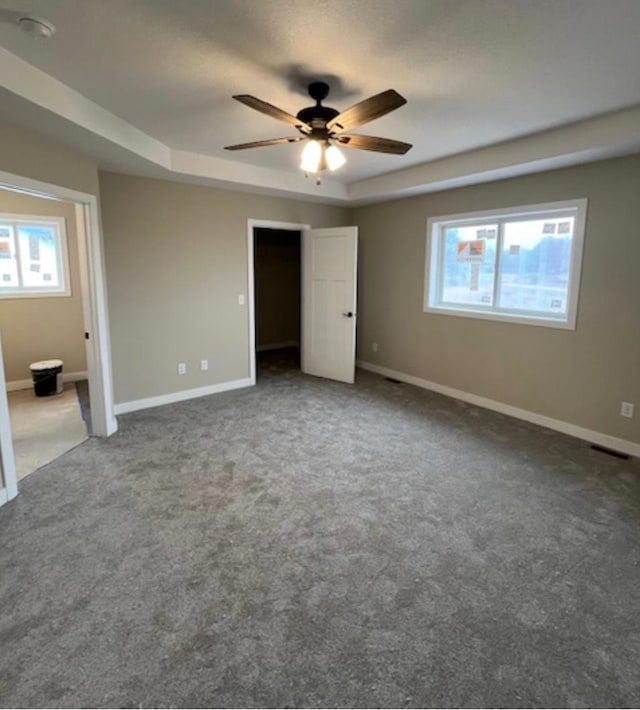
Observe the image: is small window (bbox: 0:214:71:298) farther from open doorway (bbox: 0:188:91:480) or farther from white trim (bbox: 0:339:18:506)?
white trim (bbox: 0:339:18:506)

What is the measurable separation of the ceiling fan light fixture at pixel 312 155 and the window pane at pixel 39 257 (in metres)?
4.12

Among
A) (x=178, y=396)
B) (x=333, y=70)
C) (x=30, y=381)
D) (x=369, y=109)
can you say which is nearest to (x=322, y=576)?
(x=369, y=109)

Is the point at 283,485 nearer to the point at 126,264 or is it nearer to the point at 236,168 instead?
the point at 126,264

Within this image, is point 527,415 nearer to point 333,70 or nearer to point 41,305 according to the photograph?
point 333,70

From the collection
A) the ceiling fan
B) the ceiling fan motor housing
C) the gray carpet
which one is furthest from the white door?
the ceiling fan motor housing

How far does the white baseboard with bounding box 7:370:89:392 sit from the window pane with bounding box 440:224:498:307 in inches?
176

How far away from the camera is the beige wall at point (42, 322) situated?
197 inches

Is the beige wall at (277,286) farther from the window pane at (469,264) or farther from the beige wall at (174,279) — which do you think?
the window pane at (469,264)

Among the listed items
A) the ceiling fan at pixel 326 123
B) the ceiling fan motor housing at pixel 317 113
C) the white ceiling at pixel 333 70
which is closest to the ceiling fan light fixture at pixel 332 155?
the ceiling fan at pixel 326 123

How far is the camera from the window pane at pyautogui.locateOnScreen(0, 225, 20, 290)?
16.5ft

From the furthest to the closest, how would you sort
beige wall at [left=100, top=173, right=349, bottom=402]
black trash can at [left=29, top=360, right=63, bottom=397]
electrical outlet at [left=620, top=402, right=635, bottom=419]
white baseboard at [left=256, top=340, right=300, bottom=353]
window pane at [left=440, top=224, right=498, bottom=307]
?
white baseboard at [left=256, top=340, right=300, bottom=353]
black trash can at [left=29, top=360, right=63, bottom=397]
window pane at [left=440, top=224, right=498, bottom=307]
beige wall at [left=100, top=173, right=349, bottom=402]
electrical outlet at [left=620, top=402, right=635, bottom=419]

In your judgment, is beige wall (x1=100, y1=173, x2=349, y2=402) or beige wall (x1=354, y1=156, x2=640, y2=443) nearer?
beige wall (x1=354, y1=156, x2=640, y2=443)

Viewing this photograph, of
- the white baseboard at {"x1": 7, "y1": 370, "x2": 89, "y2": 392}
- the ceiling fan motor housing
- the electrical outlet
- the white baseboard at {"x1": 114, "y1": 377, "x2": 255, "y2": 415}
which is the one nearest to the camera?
the ceiling fan motor housing

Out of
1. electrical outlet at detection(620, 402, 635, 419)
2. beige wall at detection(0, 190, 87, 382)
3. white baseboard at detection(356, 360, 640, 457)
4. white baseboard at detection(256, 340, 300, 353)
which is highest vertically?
beige wall at detection(0, 190, 87, 382)
